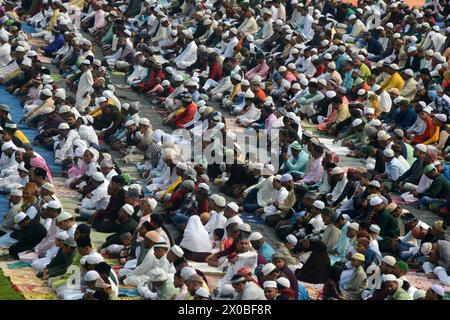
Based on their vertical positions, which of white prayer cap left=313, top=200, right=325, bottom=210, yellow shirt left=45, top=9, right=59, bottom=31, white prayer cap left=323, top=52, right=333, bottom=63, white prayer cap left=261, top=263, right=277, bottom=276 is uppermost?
white prayer cap left=261, top=263, right=277, bottom=276

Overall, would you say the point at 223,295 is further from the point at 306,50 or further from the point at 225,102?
A: the point at 306,50

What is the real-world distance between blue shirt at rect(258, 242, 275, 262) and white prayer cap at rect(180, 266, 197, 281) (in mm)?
1558

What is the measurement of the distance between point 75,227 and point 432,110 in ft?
27.5

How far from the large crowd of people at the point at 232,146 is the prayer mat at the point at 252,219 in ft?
0.21

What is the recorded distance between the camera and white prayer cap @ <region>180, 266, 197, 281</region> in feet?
52.0

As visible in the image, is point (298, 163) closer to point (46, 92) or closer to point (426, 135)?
point (426, 135)

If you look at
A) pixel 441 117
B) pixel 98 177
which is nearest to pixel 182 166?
pixel 98 177

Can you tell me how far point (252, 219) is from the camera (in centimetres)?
1980

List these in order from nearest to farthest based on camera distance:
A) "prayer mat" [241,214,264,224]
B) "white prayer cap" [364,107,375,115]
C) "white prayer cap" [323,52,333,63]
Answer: "prayer mat" [241,214,264,224] < "white prayer cap" [364,107,375,115] < "white prayer cap" [323,52,333,63]

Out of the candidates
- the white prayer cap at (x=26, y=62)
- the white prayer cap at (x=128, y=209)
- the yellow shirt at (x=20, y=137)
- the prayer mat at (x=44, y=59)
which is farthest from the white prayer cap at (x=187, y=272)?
the prayer mat at (x=44, y=59)

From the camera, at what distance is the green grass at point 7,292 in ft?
53.7

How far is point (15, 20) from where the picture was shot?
2800cm

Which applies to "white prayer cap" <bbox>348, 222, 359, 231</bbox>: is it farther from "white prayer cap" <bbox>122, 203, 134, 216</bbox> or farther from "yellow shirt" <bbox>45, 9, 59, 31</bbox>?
"yellow shirt" <bbox>45, 9, 59, 31</bbox>

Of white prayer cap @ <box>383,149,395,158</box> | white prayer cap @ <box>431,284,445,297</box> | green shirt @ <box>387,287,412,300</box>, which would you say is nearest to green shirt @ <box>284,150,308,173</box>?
white prayer cap @ <box>383,149,395,158</box>
